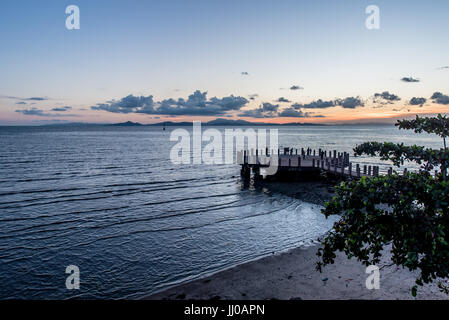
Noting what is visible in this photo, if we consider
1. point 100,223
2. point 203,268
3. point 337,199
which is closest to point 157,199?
point 100,223

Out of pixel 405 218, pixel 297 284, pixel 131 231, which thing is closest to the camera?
pixel 405 218

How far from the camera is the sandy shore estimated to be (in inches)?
371

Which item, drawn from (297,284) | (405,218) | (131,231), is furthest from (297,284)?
(131,231)

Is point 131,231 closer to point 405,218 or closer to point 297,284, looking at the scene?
point 297,284

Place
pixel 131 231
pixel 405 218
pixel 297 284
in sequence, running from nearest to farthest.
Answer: pixel 405 218, pixel 297 284, pixel 131 231

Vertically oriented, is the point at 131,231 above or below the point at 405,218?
below

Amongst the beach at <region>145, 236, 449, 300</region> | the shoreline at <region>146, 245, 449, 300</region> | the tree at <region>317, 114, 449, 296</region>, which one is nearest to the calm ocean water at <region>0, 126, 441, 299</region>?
the shoreline at <region>146, 245, 449, 300</region>

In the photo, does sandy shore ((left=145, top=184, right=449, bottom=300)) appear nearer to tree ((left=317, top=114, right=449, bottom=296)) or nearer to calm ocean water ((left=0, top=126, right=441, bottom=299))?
calm ocean water ((left=0, top=126, right=441, bottom=299))

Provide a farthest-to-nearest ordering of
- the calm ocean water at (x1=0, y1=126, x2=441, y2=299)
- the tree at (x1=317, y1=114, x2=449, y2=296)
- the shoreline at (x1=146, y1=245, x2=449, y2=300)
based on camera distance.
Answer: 1. the calm ocean water at (x1=0, y1=126, x2=441, y2=299)
2. the shoreline at (x1=146, y1=245, x2=449, y2=300)
3. the tree at (x1=317, y1=114, x2=449, y2=296)

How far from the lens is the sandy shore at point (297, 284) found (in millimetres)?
9414

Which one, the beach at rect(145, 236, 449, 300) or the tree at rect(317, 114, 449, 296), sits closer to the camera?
the tree at rect(317, 114, 449, 296)

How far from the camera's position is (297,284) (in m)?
10.2

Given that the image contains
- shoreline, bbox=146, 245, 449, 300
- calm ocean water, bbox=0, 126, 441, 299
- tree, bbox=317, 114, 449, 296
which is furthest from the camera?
calm ocean water, bbox=0, 126, 441, 299

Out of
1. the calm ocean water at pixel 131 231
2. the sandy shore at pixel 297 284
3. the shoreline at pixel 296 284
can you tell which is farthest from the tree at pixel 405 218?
the calm ocean water at pixel 131 231
